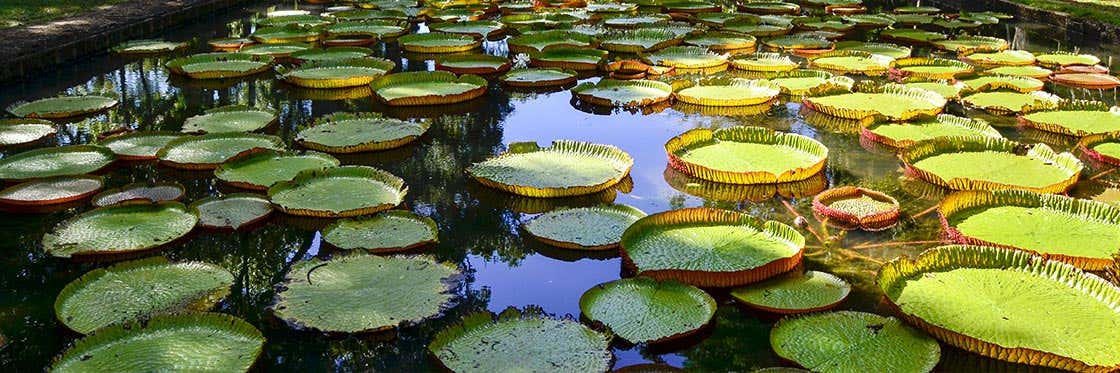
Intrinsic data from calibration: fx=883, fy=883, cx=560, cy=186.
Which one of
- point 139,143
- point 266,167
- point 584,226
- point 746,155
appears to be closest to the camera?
point 584,226

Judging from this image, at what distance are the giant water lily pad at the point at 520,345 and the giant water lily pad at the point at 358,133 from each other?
261cm

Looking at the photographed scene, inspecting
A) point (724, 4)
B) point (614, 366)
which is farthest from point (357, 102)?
point (724, 4)

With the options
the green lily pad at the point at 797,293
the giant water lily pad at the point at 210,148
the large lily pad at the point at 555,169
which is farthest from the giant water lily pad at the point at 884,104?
the giant water lily pad at the point at 210,148

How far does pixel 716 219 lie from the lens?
13.6ft

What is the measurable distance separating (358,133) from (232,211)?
5.13ft

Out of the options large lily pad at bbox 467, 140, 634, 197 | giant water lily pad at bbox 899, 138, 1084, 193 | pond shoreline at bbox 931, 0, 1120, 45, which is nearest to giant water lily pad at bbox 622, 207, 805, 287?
large lily pad at bbox 467, 140, 634, 197

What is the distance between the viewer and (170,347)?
3.09m

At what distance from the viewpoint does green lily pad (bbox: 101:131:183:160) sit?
5.27 m

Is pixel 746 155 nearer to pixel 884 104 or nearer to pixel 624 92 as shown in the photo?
pixel 884 104

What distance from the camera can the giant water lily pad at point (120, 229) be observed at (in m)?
3.96

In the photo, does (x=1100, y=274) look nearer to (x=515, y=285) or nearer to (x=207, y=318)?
(x=515, y=285)

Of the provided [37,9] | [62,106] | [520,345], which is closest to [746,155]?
[520,345]

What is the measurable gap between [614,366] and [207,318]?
4.94 feet

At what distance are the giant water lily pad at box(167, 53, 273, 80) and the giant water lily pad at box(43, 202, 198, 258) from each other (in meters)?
3.75
